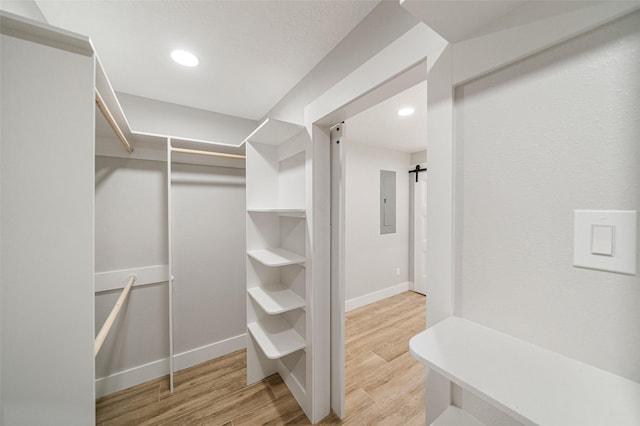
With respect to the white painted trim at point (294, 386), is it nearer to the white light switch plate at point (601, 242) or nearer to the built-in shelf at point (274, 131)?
the white light switch plate at point (601, 242)

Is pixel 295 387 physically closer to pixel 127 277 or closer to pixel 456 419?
pixel 456 419

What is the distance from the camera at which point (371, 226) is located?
3.66 m

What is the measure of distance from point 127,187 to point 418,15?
238cm

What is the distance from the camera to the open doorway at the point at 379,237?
6.48ft

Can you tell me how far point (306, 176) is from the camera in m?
1.62

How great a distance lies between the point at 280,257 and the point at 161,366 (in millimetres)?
1591

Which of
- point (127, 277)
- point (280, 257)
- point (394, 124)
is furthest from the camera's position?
point (394, 124)

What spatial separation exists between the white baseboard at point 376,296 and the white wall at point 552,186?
2766mm

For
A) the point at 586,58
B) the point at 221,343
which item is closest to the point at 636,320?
the point at 586,58

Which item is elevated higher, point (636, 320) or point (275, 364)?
point (636, 320)

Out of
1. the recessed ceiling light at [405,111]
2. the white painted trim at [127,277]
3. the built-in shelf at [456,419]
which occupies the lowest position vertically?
the built-in shelf at [456,419]

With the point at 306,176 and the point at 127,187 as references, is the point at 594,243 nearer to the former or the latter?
the point at 306,176

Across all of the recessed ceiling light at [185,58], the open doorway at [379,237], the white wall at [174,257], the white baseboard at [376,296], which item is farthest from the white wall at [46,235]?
the white baseboard at [376,296]

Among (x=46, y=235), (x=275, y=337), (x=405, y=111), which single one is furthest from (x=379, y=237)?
(x=46, y=235)
